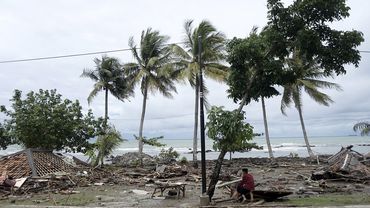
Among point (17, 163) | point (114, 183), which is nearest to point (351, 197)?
point (114, 183)

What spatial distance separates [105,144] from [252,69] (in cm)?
2039

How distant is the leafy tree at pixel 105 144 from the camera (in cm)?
3525

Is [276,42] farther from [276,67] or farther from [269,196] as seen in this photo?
[269,196]

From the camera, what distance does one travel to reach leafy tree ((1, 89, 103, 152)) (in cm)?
3350

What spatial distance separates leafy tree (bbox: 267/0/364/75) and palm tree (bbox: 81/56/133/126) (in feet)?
95.9

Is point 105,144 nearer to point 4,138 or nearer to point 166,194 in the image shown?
point 4,138

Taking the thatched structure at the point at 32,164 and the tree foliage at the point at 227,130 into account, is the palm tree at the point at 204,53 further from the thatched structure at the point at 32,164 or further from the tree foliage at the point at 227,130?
the tree foliage at the point at 227,130

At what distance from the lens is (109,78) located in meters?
45.8

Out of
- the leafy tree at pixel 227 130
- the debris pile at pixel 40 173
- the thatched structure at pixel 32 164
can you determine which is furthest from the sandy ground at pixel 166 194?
the thatched structure at pixel 32 164

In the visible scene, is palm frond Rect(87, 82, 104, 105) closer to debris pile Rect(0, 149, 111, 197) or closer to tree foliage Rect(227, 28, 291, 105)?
debris pile Rect(0, 149, 111, 197)

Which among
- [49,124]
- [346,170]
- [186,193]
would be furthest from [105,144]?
[346,170]

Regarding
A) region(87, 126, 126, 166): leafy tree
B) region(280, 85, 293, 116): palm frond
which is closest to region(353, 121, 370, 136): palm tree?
region(280, 85, 293, 116): palm frond

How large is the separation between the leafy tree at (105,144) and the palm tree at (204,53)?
294 inches

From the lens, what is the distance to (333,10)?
637 inches
